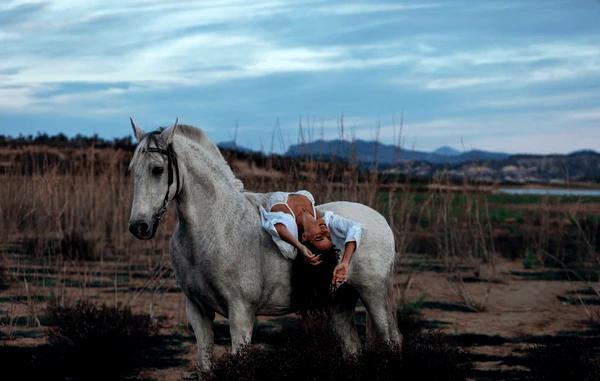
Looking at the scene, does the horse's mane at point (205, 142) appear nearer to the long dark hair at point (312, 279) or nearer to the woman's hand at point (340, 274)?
the long dark hair at point (312, 279)

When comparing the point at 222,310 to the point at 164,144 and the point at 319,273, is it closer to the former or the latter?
the point at 319,273

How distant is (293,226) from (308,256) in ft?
0.80

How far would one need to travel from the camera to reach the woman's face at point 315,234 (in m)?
6.20

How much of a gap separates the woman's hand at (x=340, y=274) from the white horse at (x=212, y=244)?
0.24 m

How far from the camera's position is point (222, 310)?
6.04 meters

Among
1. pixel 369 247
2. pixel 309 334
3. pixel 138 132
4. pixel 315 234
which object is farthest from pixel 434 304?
pixel 138 132

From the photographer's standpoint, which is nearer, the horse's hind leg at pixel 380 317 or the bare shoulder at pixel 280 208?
the bare shoulder at pixel 280 208

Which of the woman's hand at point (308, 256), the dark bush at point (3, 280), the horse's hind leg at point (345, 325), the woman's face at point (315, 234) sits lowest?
the dark bush at point (3, 280)

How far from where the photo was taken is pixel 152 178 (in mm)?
5559

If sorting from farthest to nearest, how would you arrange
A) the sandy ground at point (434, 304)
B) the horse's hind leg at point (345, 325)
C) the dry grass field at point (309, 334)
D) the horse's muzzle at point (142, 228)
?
the sandy ground at point (434, 304) → the dry grass field at point (309, 334) → the horse's hind leg at point (345, 325) → the horse's muzzle at point (142, 228)

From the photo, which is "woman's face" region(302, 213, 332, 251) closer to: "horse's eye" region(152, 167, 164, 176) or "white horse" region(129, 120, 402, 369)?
"white horse" region(129, 120, 402, 369)

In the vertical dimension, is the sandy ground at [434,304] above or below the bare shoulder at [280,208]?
below

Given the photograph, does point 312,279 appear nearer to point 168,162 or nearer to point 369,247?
point 369,247

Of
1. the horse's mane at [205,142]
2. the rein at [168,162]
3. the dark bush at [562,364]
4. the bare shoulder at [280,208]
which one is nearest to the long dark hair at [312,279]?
the bare shoulder at [280,208]
